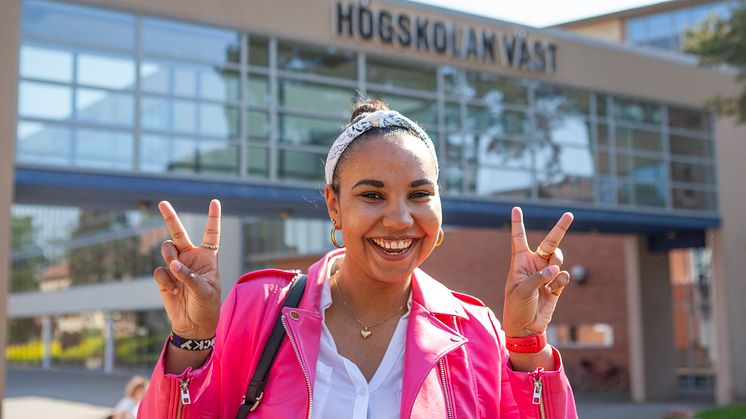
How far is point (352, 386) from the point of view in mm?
2445

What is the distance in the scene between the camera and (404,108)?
47.9 ft

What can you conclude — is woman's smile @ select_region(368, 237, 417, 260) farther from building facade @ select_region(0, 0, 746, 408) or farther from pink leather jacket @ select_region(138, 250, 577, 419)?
building facade @ select_region(0, 0, 746, 408)

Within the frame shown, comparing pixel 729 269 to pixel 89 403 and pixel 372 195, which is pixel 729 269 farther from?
pixel 372 195

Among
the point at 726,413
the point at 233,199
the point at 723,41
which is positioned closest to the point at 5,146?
the point at 233,199

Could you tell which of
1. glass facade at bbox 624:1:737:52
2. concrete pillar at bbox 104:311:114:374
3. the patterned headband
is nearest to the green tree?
the patterned headband

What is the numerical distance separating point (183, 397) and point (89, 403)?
2084cm

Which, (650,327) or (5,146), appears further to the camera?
(650,327)

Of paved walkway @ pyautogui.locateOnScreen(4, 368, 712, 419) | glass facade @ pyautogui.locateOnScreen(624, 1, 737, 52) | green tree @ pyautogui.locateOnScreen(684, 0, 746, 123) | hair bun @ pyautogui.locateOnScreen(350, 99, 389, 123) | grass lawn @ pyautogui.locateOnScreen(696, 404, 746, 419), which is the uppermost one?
glass facade @ pyautogui.locateOnScreen(624, 1, 737, 52)

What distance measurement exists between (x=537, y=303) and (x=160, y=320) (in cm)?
3504

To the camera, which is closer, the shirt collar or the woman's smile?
the woman's smile

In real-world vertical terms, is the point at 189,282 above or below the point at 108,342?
above

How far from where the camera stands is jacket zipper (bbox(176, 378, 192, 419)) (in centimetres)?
228

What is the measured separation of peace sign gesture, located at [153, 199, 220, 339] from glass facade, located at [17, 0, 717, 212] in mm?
7704

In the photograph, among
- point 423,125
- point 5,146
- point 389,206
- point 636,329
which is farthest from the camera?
point 636,329
